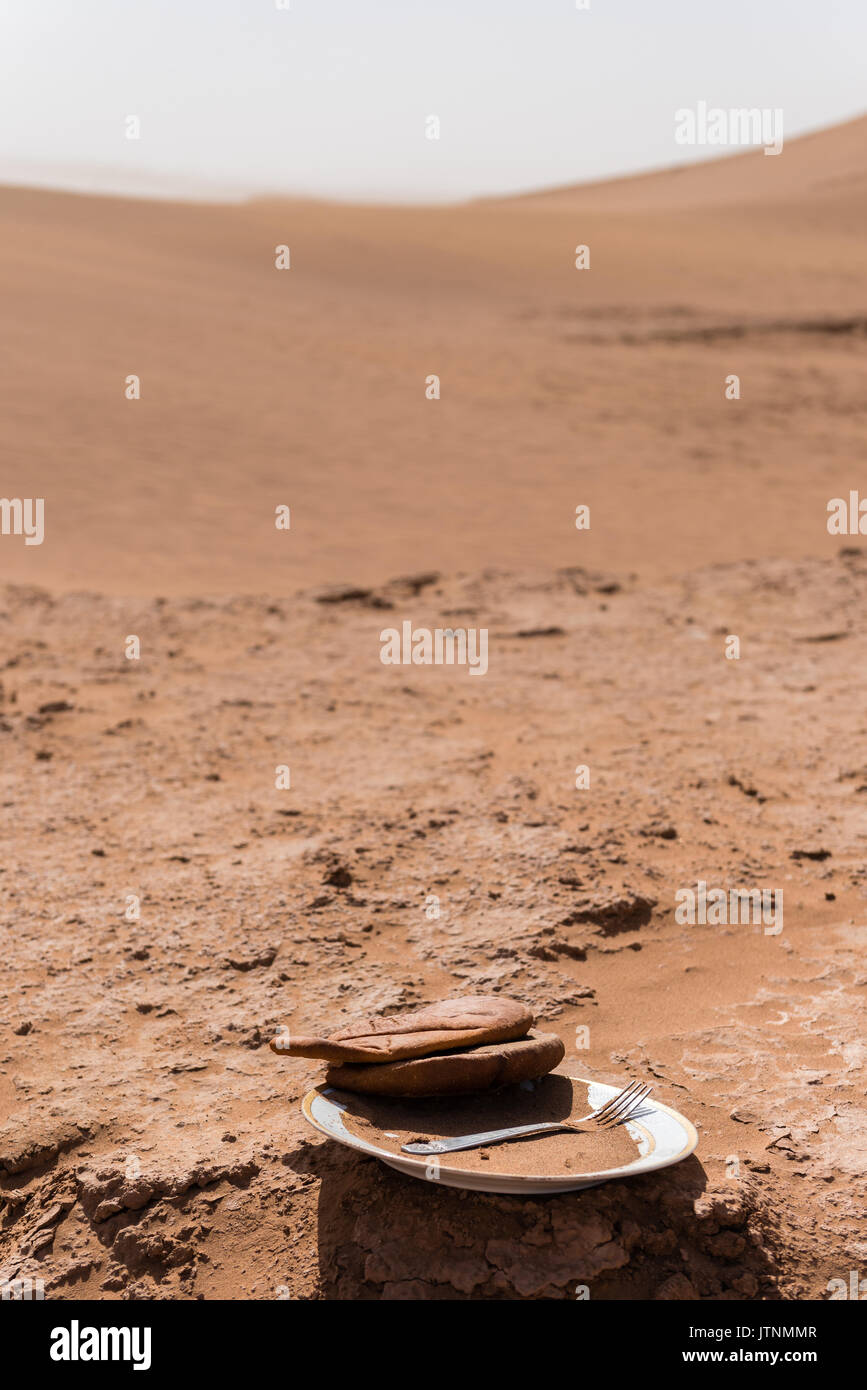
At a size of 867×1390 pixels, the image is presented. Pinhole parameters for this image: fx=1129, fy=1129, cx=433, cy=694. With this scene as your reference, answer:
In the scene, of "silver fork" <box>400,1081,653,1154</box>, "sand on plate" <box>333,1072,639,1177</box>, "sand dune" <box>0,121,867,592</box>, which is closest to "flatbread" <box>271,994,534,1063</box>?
"sand on plate" <box>333,1072,639,1177</box>

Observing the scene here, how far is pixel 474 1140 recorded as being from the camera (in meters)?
2.40

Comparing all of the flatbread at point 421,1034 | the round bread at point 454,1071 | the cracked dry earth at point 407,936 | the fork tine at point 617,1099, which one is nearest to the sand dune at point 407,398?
the cracked dry earth at point 407,936

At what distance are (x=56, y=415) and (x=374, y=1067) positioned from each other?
35.8 feet

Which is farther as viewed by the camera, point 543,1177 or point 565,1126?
point 565,1126

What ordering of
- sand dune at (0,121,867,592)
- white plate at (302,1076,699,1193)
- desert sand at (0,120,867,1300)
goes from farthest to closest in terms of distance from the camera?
sand dune at (0,121,867,592), desert sand at (0,120,867,1300), white plate at (302,1076,699,1193)

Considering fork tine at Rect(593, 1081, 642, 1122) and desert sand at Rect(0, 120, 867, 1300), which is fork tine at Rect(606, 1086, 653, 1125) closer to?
fork tine at Rect(593, 1081, 642, 1122)

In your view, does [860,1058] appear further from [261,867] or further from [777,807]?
[261,867]

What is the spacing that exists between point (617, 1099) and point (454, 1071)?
1.28ft

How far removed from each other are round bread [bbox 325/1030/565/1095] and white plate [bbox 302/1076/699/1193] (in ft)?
0.23

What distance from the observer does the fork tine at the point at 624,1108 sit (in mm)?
2521

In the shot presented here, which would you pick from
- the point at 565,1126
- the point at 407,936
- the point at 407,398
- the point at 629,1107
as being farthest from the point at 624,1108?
the point at 407,398

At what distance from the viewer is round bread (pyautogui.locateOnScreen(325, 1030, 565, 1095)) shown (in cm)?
253

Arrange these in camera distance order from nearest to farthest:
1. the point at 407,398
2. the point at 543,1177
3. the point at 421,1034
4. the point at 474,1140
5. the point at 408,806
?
the point at 543,1177, the point at 474,1140, the point at 421,1034, the point at 408,806, the point at 407,398

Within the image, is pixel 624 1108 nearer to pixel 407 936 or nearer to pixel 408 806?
pixel 407 936
